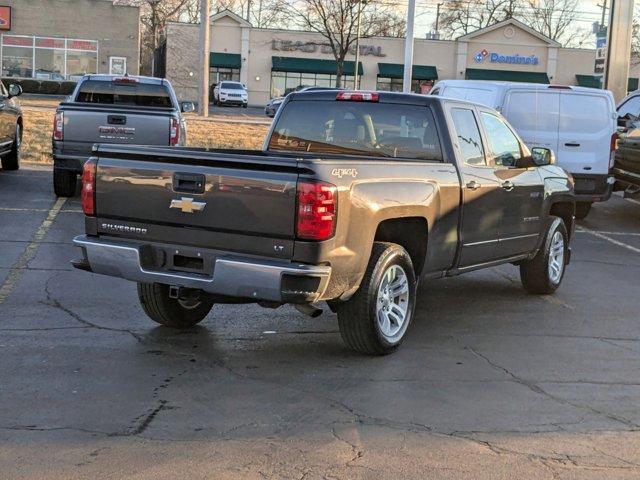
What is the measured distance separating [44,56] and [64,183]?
1736 inches

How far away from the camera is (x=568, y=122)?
1316cm

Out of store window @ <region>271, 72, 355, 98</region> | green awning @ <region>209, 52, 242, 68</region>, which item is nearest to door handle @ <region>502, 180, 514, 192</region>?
store window @ <region>271, 72, 355, 98</region>

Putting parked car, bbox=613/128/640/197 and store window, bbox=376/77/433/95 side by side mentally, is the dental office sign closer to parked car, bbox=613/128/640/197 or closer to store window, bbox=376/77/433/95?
store window, bbox=376/77/433/95

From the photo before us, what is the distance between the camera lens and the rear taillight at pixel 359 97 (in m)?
6.94

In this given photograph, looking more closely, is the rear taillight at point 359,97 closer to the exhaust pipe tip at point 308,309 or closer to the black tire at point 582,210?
the exhaust pipe tip at point 308,309

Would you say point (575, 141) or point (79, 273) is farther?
point (575, 141)

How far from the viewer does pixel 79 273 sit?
27.5 feet

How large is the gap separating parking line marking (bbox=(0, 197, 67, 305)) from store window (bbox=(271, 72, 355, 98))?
5128cm

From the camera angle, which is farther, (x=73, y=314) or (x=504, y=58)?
(x=504, y=58)

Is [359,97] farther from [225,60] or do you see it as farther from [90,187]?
[225,60]

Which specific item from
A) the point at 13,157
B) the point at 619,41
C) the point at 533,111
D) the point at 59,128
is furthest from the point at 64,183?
the point at 619,41

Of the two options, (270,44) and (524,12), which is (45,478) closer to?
(270,44)

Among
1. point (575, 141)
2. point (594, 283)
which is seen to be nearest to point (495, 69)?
point (575, 141)

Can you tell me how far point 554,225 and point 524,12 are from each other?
7571 centimetres
